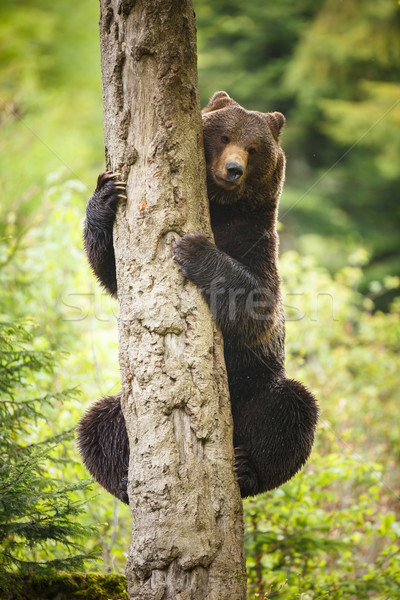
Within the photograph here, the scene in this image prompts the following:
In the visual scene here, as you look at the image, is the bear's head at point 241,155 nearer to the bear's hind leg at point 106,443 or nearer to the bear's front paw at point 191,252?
the bear's front paw at point 191,252

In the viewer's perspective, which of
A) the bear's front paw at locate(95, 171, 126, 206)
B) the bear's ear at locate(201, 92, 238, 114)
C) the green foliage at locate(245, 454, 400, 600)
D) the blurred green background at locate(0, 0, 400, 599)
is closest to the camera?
the bear's front paw at locate(95, 171, 126, 206)

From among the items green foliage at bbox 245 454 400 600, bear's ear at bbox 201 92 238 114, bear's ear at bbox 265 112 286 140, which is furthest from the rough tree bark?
green foliage at bbox 245 454 400 600

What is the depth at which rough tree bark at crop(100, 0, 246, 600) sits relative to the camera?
268 cm

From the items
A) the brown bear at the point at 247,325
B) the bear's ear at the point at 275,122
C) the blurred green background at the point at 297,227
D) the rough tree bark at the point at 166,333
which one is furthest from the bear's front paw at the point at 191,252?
the bear's ear at the point at 275,122

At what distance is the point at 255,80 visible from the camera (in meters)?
14.5

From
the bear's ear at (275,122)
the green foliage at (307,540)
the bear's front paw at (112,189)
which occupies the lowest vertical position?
the green foliage at (307,540)

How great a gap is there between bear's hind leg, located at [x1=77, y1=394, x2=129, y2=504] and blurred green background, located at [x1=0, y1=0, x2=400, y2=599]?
54 cm

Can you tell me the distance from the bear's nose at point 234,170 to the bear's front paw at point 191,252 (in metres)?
0.78

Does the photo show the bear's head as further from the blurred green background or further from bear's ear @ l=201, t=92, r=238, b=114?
the blurred green background

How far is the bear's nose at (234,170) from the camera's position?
12.2ft

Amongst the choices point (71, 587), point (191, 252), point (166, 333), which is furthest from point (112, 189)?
point (71, 587)

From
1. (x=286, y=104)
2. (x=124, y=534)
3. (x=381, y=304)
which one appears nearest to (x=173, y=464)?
(x=124, y=534)

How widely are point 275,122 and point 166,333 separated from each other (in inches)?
92.4

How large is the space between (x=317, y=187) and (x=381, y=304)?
360 centimetres
